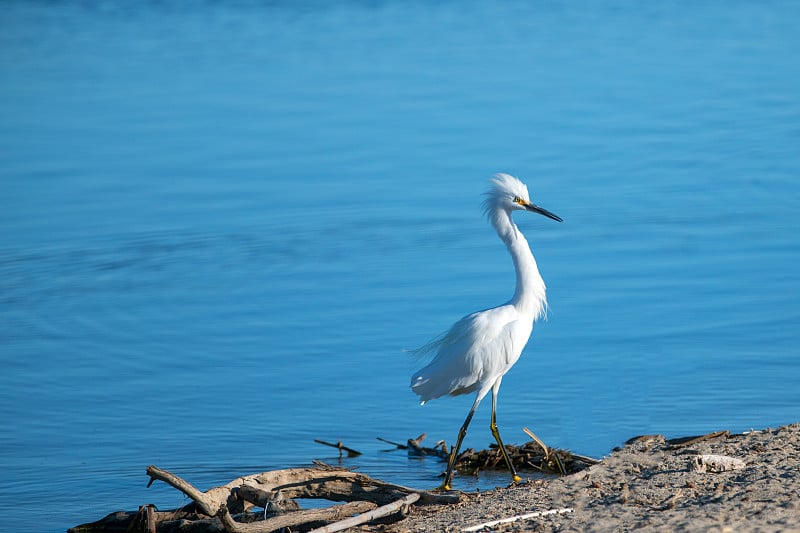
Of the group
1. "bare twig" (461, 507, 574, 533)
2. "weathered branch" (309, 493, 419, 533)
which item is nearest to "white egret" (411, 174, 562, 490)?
"weathered branch" (309, 493, 419, 533)

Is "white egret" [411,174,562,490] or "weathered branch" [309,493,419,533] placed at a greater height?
"white egret" [411,174,562,490]

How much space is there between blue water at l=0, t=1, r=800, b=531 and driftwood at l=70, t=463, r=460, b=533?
130cm

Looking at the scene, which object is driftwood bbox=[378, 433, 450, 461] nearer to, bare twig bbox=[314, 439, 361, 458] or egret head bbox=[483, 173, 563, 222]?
bare twig bbox=[314, 439, 361, 458]

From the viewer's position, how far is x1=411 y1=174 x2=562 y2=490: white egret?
7.25 metres

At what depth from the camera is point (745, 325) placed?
10141 mm

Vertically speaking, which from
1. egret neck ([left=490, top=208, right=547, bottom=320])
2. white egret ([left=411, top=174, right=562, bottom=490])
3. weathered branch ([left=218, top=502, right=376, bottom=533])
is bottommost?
weathered branch ([left=218, top=502, right=376, bottom=533])

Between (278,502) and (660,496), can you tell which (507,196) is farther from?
(278,502)

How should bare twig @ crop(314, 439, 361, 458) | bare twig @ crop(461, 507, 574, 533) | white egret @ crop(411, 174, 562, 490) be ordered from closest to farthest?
bare twig @ crop(461, 507, 574, 533) → white egret @ crop(411, 174, 562, 490) → bare twig @ crop(314, 439, 361, 458)

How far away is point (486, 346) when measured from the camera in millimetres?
7238

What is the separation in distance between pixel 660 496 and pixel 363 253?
7169mm

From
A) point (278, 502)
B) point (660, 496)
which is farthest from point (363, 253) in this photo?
point (660, 496)

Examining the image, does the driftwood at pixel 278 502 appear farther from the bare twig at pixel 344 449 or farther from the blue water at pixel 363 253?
the bare twig at pixel 344 449

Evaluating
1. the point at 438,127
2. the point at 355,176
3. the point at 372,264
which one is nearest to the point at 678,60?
the point at 438,127

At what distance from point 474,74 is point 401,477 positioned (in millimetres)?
14778
